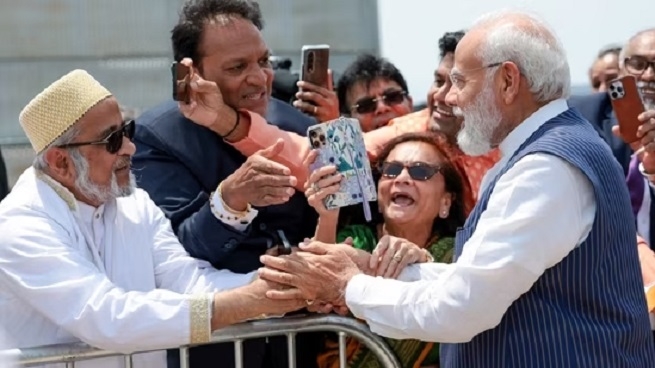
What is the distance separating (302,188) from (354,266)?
57 centimetres

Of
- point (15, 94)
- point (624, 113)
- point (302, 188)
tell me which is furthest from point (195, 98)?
point (15, 94)

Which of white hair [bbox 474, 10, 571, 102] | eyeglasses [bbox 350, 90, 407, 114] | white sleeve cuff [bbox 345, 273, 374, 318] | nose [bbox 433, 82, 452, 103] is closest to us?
white hair [bbox 474, 10, 571, 102]

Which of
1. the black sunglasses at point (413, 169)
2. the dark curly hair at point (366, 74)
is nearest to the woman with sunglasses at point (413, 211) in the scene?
the black sunglasses at point (413, 169)

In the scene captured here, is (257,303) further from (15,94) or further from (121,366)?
(15,94)

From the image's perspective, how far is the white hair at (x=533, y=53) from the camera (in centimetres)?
396

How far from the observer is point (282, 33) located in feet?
40.2

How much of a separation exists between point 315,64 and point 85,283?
4.96 feet

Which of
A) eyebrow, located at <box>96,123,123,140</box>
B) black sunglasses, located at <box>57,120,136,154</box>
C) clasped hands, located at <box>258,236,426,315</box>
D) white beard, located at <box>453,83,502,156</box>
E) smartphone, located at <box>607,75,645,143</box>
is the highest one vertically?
white beard, located at <box>453,83,502,156</box>

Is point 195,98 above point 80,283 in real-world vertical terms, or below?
above

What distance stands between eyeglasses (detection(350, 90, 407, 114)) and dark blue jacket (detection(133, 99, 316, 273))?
158 centimetres

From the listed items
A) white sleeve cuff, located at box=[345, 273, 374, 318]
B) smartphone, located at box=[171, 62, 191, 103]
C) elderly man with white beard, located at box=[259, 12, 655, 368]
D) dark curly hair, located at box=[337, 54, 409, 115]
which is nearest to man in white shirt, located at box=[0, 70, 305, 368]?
smartphone, located at box=[171, 62, 191, 103]

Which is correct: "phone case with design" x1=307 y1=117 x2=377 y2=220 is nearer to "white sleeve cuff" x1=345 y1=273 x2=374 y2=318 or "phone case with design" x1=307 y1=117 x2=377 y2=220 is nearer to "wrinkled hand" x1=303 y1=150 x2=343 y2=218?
"wrinkled hand" x1=303 y1=150 x2=343 y2=218

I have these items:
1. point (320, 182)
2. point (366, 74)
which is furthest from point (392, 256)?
point (366, 74)

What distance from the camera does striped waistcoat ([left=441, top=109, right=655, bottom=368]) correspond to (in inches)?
150
